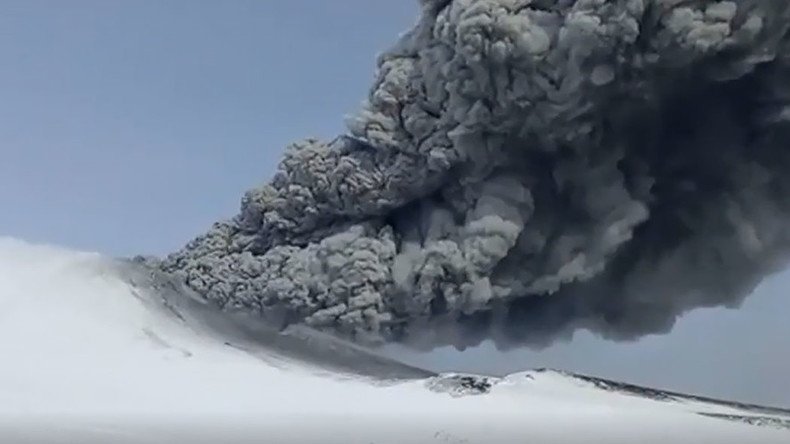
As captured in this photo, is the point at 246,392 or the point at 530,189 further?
the point at 530,189

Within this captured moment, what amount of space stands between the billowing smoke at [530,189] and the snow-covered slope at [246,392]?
103 centimetres

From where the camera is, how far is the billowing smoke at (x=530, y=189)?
1380 cm

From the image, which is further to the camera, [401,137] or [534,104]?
[401,137]

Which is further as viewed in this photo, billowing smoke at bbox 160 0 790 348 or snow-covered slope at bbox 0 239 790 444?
billowing smoke at bbox 160 0 790 348

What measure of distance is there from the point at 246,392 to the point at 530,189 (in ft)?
14.9

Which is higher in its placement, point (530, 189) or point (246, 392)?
point (530, 189)

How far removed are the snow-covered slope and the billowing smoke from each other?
103 cm

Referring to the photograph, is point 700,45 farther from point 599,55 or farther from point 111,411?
point 111,411

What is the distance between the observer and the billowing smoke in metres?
13.8

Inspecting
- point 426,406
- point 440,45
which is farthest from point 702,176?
point 426,406

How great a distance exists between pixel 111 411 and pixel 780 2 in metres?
8.59

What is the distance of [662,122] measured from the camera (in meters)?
15.0

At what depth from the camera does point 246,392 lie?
42.8ft

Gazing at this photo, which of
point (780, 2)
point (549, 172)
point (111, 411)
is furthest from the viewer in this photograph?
point (549, 172)
